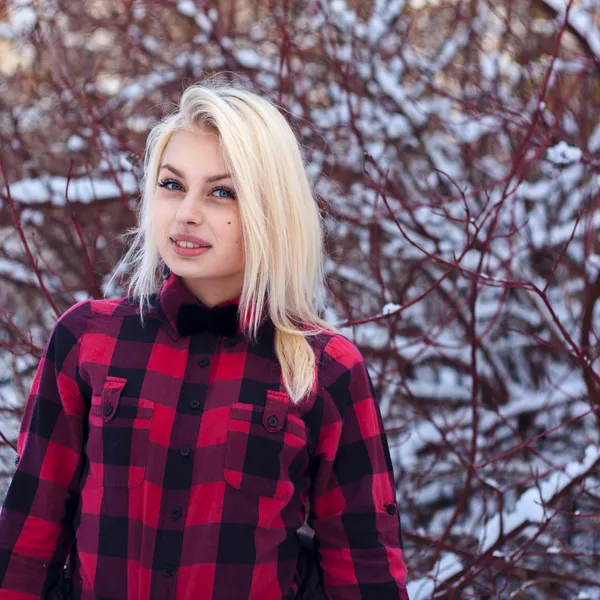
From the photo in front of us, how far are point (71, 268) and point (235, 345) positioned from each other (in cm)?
Answer: 219

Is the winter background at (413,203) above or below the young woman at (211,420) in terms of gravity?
above

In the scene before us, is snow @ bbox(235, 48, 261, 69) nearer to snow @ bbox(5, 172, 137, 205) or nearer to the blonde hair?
snow @ bbox(5, 172, 137, 205)

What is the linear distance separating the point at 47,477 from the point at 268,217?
729 millimetres

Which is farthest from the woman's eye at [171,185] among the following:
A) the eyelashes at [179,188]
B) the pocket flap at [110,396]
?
the pocket flap at [110,396]

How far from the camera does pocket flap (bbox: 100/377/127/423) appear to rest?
1.52 m

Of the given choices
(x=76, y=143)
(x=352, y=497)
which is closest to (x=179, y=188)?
(x=352, y=497)

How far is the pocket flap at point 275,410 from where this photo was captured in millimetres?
1558

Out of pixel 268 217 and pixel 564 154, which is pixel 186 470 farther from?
pixel 564 154

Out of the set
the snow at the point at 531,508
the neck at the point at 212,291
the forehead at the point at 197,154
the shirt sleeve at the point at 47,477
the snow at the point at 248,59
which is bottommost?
the shirt sleeve at the point at 47,477

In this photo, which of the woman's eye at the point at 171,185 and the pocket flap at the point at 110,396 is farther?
the woman's eye at the point at 171,185

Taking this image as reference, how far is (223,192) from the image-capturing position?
1604mm

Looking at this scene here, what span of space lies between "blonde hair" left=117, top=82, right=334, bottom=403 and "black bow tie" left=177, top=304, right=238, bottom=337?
0.03 m

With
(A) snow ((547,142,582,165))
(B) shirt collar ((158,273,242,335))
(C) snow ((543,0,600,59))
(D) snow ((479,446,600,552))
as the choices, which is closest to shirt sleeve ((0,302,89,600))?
(B) shirt collar ((158,273,242,335))

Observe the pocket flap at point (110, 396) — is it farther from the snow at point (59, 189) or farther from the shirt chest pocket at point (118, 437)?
the snow at point (59, 189)
